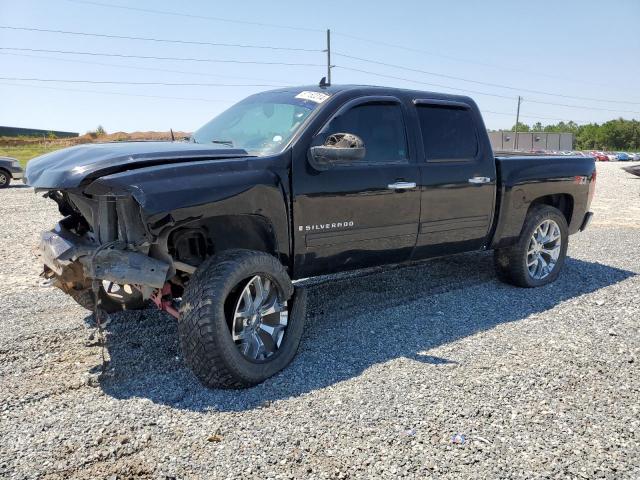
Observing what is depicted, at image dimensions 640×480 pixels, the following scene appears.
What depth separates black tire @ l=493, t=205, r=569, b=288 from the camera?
5.77 m

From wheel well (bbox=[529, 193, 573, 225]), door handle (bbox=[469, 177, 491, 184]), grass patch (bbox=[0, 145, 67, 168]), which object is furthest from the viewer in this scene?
grass patch (bbox=[0, 145, 67, 168])

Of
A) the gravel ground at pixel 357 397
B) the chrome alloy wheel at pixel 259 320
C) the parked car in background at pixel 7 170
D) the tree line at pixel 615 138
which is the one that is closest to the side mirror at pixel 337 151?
the chrome alloy wheel at pixel 259 320

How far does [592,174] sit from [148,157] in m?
5.18

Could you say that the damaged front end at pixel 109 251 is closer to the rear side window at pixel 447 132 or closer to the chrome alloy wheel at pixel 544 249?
the rear side window at pixel 447 132

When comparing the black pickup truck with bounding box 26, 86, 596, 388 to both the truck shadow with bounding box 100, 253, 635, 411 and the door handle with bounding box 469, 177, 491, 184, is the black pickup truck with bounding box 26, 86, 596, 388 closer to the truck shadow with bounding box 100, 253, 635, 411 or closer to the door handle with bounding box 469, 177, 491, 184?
the door handle with bounding box 469, 177, 491, 184

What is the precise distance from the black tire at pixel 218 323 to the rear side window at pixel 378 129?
1336mm

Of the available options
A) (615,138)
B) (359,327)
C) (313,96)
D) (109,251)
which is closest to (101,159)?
(109,251)

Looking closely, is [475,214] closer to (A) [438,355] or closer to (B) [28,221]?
(A) [438,355]

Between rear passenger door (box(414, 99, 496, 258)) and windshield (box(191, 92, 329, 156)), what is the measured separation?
1.10 metres

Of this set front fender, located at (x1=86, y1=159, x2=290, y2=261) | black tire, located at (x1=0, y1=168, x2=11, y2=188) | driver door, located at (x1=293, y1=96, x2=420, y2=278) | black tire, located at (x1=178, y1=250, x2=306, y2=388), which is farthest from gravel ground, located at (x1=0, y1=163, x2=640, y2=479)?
black tire, located at (x1=0, y1=168, x2=11, y2=188)

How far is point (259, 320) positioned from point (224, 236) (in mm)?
623

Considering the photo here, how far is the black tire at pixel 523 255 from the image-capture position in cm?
577

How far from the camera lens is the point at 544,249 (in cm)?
613

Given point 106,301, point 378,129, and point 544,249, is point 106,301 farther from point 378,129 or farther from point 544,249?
point 544,249
